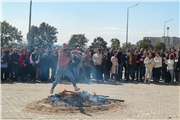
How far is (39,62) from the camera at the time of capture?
14750 mm

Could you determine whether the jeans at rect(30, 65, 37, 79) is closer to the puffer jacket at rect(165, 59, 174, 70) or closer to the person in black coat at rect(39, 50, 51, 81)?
the person in black coat at rect(39, 50, 51, 81)

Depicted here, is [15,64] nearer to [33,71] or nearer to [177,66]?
[33,71]

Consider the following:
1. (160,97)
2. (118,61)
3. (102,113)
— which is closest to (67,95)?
(102,113)

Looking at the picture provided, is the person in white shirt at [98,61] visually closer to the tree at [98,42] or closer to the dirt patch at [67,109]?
the dirt patch at [67,109]

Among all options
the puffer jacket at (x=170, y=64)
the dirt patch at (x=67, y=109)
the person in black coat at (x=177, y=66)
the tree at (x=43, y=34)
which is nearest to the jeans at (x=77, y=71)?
the puffer jacket at (x=170, y=64)

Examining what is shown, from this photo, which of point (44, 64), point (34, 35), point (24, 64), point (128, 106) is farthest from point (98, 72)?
point (34, 35)

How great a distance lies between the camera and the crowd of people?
1472 centimetres

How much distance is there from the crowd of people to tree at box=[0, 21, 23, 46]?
24.9 meters

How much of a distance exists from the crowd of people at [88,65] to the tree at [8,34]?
24924mm

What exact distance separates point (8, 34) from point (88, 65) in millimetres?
29320

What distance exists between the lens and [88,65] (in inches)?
588

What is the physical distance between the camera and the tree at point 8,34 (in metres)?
38.5

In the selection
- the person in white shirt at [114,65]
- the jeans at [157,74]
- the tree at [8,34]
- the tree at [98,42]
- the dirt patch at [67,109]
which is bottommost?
the dirt patch at [67,109]

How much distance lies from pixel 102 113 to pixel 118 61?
8330mm
